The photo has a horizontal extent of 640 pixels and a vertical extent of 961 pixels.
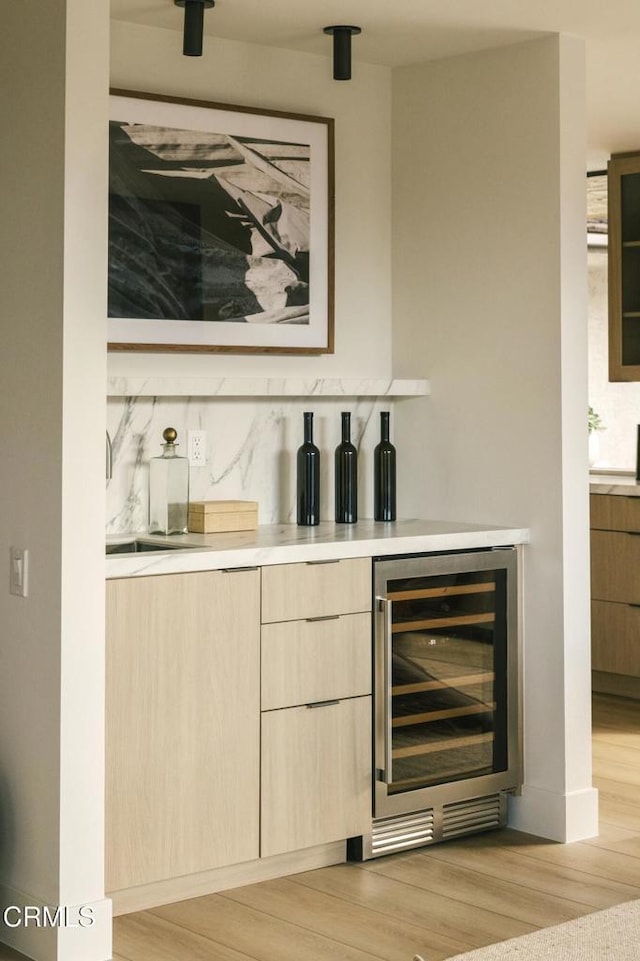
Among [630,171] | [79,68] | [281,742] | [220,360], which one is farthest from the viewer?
[630,171]

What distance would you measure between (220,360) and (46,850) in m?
1.68

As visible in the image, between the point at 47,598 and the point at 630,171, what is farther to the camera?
the point at 630,171

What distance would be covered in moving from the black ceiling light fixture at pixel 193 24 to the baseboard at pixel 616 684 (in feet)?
11.9

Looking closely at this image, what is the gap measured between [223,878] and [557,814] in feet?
3.73

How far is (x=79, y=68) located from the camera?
3.04m

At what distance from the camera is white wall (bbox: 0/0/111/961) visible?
10.1 ft

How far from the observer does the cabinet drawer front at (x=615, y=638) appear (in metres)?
5.98

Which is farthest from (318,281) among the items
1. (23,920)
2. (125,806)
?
(23,920)

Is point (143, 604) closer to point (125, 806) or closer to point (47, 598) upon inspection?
point (47, 598)

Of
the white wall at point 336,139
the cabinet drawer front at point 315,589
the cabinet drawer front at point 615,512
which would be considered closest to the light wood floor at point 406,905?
the cabinet drawer front at point 315,589

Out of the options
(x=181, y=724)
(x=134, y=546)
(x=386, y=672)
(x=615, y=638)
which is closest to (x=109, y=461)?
(x=134, y=546)

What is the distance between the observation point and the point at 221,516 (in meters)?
3.98

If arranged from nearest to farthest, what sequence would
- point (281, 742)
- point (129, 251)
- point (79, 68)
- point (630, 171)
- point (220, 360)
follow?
point (79, 68) → point (281, 742) → point (129, 251) → point (220, 360) → point (630, 171)

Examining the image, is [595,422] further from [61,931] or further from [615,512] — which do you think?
[61,931]
